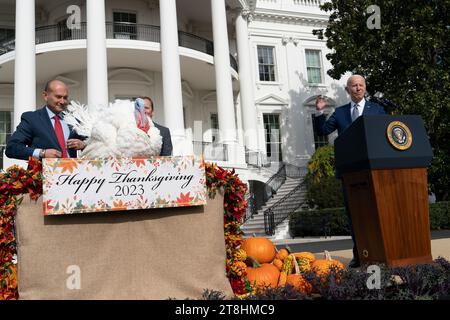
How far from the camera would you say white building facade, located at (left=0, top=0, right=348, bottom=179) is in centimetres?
1487

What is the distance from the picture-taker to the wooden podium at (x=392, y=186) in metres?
3.34

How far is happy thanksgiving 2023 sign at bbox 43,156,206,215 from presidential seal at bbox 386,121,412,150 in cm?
155

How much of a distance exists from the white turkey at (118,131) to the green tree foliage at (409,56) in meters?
12.6

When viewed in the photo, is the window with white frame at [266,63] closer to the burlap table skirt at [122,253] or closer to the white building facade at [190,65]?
the white building facade at [190,65]

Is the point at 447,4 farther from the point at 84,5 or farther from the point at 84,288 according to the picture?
the point at 84,288

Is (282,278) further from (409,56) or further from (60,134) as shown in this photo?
(409,56)

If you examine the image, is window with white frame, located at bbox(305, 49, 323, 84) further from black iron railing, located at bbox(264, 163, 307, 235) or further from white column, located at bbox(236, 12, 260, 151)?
white column, located at bbox(236, 12, 260, 151)

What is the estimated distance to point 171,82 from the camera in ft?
49.9

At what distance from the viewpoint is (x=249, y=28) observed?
2325cm

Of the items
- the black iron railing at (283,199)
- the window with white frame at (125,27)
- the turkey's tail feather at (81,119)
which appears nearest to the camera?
the turkey's tail feather at (81,119)

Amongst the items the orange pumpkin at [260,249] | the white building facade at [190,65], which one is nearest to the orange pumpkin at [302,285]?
the orange pumpkin at [260,249]
